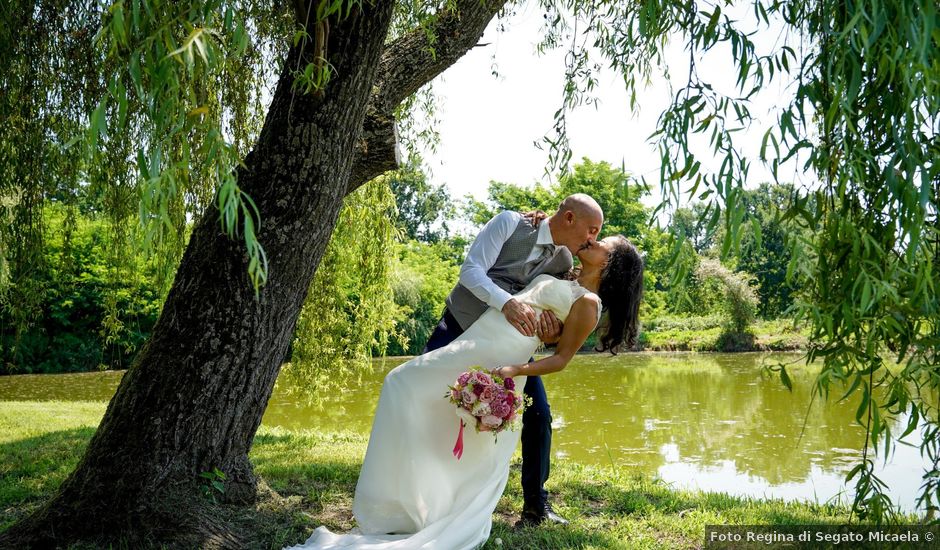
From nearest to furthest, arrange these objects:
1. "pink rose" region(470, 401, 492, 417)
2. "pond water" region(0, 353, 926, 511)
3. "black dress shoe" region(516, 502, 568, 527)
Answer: "pink rose" region(470, 401, 492, 417)
"black dress shoe" region(516, 502, 568, 527)
"pond water" region(0, 353, 926, 511)

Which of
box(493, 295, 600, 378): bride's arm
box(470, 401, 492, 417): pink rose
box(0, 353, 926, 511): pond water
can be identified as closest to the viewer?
box(470, 401, 492, 417): pink rose

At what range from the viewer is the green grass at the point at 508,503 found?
3.35 metres

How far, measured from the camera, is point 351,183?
419 cm

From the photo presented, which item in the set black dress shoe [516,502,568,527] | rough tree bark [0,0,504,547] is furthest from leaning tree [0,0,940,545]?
black dress shoe [516,502,568,527]

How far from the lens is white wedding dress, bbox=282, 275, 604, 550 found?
10.1ft

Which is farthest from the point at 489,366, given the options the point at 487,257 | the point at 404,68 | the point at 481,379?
the point at 404,68

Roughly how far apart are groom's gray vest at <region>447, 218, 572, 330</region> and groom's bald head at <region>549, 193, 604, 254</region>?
0.41 ft

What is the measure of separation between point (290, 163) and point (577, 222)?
4.37ft

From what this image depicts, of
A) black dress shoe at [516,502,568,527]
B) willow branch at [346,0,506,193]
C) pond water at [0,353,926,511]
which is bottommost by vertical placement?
pond water at [0,353,926,511]

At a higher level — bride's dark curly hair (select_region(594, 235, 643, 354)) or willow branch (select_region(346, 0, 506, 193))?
willow branch (select_region(346, 0, 506, 193))

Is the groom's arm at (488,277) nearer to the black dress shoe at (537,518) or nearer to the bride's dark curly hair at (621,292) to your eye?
the bride's dark curly hair at (621,292)

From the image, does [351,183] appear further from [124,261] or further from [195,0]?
[195,0]

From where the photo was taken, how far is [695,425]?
380 inches

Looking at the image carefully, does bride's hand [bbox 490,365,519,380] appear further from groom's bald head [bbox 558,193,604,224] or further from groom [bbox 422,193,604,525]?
groom's bald head [bbox 558,193,604,224]
